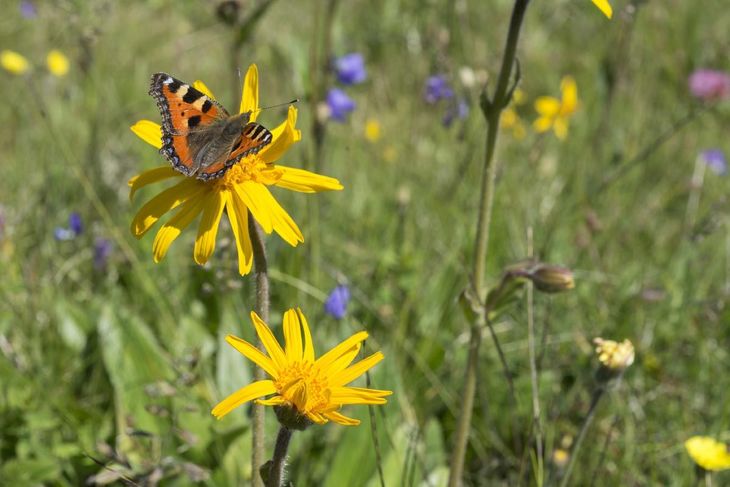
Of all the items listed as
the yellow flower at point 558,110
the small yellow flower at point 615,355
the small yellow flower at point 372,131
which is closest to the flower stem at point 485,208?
the small yellow flower at point 615,355

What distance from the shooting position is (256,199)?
4.83ft

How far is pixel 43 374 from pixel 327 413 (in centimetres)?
130

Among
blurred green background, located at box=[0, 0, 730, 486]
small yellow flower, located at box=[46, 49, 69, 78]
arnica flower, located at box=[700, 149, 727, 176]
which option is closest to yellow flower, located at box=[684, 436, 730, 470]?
blurred green background, located at box=[0, 0, 730, 486]

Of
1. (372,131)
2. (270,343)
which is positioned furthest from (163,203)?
(372,131)

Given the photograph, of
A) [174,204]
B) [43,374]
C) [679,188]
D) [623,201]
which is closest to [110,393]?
[43,374]

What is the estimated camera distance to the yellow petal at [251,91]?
158 cm

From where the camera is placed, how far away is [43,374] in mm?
2262

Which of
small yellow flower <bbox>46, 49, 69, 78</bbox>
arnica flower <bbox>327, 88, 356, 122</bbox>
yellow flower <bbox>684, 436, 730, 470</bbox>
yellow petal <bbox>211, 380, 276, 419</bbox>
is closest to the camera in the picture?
yellow petal <bbox>211, 380, 276, 419</bbox>

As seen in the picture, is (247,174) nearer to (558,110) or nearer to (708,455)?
(708,455)

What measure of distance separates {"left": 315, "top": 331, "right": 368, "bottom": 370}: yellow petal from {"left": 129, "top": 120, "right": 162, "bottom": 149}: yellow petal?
58 centimetres

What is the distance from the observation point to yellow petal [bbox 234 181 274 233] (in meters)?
1.43

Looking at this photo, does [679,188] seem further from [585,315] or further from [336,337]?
[336,337]

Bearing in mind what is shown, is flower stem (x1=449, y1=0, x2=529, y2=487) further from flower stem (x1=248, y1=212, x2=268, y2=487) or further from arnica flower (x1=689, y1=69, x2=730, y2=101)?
arnica flower (x1=689, y1=69, x2=730, y2=101)

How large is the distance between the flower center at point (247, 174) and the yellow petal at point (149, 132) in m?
0.19
